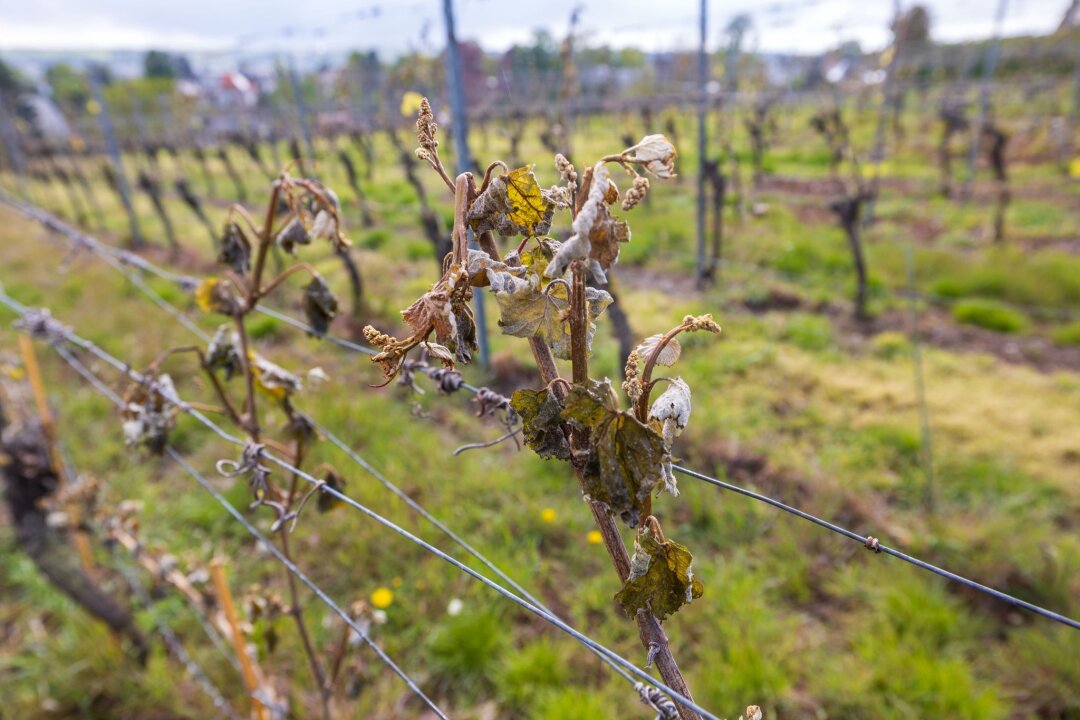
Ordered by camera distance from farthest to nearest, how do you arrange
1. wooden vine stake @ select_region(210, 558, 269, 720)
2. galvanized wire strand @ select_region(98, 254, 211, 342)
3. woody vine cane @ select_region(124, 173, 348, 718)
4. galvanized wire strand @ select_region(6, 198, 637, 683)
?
galvanized wire strand @ select_region(98, 254, 211, 342) < wooden vine stake @ select_region(210, 558, 269, 720) < woody vine cane @ select_region(124, 173, 348, 718) < galvanized wire strand @ select_region(6, 198, 637, 683)

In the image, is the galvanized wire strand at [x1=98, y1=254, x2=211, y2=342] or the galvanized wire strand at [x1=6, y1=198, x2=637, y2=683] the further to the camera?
the galvanized wire strand at [x1=98, y1=254, x2=211, y2=342]

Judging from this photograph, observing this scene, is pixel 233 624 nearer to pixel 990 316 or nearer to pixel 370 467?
pixel 370 467

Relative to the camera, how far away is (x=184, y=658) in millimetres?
2379

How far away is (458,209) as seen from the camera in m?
0.67

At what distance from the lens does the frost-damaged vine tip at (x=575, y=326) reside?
23.2 inches

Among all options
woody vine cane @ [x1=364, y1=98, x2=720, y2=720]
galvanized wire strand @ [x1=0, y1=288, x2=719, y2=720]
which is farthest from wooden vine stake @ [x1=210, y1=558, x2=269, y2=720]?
woody vine cane @ [x1=364, y1=98, x2=720, y2=720]

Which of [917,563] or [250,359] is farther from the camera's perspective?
[250,359]

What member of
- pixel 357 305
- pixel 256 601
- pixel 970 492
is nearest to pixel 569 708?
pixel 256 601

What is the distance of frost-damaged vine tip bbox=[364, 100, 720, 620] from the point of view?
590 millimetres

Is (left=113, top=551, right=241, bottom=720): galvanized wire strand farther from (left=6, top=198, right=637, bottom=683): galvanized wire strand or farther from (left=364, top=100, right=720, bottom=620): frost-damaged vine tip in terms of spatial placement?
(left=364, top=100, right=720, bottom=620): frost-damaged vine tip

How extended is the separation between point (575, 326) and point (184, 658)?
2495 mm

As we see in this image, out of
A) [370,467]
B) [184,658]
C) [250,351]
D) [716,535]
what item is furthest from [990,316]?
[184,658]

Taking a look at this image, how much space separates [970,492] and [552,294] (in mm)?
3315

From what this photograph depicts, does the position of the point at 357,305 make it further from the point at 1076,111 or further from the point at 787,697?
the point at 1076,111
